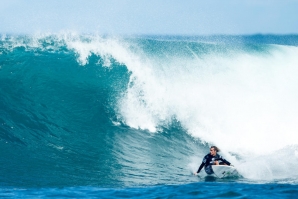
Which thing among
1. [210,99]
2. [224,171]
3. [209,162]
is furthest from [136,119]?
[224,171]

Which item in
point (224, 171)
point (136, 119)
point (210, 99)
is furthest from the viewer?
point (210, 99)

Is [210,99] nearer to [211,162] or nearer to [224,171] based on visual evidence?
[211,162]

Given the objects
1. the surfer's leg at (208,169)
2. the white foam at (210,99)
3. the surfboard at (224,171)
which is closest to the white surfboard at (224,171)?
the surfboard at (224,171)

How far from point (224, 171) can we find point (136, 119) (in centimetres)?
484

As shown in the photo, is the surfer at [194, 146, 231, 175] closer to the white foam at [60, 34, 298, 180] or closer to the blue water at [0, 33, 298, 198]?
the blue water at [0, 33, 298, 198]

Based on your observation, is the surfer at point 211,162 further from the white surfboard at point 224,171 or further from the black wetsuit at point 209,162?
the white surfboard at point 224,171

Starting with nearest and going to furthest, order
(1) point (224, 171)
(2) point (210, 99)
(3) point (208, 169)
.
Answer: (1) point (224, 171) < (3) point (208, 169) < (2) point (210, 99)

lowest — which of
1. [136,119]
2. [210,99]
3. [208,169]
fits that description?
[208,169]

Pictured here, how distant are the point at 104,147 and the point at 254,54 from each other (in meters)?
13.6

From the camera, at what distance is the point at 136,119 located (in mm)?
14773

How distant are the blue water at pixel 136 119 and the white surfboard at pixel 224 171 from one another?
20cm

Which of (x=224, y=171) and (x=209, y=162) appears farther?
(x=209, y=162)

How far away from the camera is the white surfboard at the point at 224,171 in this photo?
1057cm

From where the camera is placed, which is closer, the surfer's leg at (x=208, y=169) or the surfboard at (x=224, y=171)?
the surfboard at (x=224, y=171)
